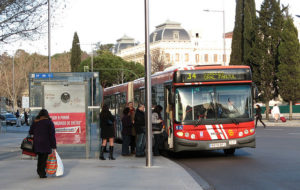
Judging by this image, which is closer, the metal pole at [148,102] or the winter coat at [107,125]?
the metal pole at [148,102]

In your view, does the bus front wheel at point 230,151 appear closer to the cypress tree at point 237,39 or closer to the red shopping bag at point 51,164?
the red shopping bag at point 51,164

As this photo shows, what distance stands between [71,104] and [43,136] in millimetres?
5369

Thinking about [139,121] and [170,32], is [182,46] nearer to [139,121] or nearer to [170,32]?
[170,32]

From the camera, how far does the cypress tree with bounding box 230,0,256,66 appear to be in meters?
55.5

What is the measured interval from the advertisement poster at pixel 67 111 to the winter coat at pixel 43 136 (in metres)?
5.09

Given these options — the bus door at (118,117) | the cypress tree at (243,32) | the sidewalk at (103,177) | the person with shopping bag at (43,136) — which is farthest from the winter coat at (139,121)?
the cypress tree at (243,32)

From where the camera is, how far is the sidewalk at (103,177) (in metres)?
11.5

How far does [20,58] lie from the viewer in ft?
283

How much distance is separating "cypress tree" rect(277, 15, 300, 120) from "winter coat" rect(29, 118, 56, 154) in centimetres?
3985

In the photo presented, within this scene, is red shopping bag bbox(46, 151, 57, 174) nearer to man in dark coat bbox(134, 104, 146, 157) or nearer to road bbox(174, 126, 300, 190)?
road bbox(174, 126, 300, 190)

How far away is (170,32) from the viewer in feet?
412

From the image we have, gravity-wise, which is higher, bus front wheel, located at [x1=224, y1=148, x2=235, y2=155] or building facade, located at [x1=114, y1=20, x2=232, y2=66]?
building facade, located at [x1=114, y1=20, x2=232, y2=66]

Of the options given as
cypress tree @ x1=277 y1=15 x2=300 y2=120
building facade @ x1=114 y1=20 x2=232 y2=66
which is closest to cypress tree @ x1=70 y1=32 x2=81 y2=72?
building facade @ x1=114 y1=20 x2=232 y2=66

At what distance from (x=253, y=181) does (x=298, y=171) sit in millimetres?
1846
